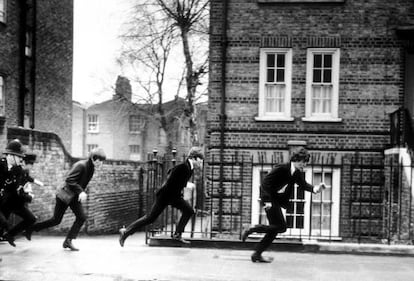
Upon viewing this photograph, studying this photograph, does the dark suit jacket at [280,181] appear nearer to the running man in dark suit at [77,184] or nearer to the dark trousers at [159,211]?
the dark trousers at [159,211]

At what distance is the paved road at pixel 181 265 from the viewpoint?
22.5 feet

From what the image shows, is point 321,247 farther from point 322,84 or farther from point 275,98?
point 322,84

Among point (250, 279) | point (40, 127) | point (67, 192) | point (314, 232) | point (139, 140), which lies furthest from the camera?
point (139, 140)

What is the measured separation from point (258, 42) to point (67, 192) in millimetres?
7675

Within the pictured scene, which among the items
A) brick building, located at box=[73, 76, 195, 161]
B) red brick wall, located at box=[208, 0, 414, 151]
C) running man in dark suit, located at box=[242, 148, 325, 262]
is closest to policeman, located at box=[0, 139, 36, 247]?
running man in dark suit, located at box=[242, 148, 325, 262]

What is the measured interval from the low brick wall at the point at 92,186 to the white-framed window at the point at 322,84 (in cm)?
544

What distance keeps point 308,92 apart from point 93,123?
118ft

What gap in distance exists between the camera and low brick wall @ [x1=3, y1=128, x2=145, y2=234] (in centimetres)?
1234

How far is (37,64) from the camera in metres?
22.0

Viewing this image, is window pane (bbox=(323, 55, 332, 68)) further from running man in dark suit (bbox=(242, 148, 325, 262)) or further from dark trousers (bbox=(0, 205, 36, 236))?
dark trousers (bbox=(0, 205, 36, 236))

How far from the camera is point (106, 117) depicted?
46594 millimetres

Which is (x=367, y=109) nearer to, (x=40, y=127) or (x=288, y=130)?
(x=288, y=130)

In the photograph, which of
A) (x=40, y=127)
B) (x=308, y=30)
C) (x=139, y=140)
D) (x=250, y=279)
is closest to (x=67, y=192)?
(x=250, y=279)

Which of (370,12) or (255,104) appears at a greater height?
(370,12)
